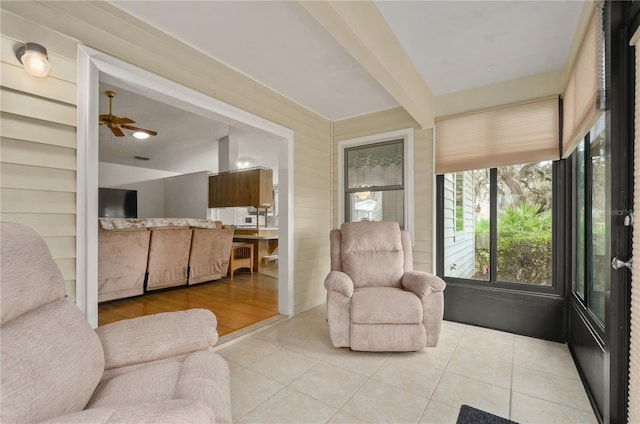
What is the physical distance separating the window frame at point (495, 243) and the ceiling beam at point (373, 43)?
44.4 inches

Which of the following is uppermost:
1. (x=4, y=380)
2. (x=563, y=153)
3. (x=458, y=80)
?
(x=458, y=80)

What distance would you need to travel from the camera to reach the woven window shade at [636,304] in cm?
121

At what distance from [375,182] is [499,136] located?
4.79ft

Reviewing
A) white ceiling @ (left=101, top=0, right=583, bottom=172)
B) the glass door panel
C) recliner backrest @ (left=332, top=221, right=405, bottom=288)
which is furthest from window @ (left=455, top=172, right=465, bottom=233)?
the glass door panel

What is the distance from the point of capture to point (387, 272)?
9.27 feet

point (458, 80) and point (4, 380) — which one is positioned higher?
point (458, 80)

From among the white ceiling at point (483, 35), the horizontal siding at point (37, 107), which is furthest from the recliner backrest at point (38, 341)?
the white ceiling at point (483, 35)

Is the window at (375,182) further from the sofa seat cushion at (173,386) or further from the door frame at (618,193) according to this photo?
the sofa seat cushion at (173,386)

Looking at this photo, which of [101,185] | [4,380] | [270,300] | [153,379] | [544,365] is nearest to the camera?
[4,380]

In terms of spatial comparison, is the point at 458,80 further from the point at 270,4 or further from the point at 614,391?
the point at 614,391

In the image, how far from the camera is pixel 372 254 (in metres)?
2.92

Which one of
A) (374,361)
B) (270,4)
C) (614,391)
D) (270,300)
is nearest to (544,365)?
(614,391)

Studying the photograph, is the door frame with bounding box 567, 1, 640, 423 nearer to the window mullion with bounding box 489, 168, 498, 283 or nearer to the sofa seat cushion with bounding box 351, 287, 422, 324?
the sofa seat cushion with bounding box 351, 287, 422, 324

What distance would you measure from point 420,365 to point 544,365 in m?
0.93
